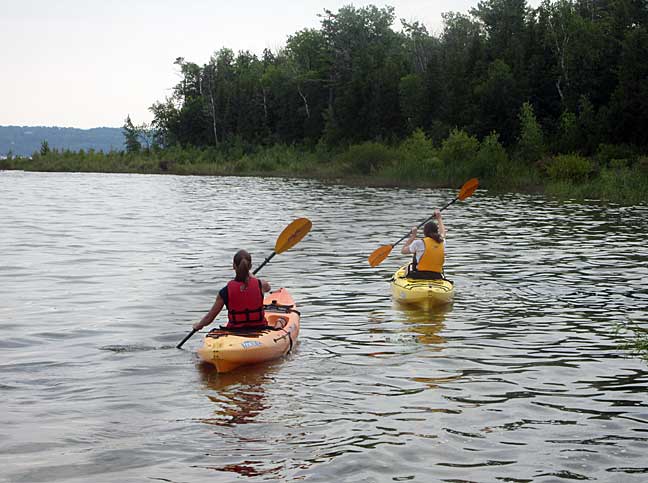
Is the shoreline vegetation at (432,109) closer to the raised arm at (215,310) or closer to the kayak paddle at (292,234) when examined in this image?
the kayak paddle at (292,234)

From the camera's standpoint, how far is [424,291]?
41.8ft

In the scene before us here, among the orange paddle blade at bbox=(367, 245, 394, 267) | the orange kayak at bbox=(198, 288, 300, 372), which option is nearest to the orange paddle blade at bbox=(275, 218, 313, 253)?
the orange kayak at bbox=(198, 288, 300, 372)

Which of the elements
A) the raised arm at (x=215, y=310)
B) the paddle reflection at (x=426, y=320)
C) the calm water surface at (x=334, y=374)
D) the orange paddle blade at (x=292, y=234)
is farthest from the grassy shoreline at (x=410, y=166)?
the raised arm at (x=215, y=310)

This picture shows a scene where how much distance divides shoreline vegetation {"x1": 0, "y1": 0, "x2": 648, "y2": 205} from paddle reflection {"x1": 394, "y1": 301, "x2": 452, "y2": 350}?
76.7ft

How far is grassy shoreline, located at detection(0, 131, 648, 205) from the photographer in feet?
124

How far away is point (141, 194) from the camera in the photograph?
4203 cm

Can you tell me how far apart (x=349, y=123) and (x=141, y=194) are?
102 feet

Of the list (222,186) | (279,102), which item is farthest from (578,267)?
(279,102)

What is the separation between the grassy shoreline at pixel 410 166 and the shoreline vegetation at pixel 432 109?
0.10m

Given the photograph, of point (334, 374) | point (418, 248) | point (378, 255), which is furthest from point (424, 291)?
point (334, 374)

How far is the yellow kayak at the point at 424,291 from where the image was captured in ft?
41.9

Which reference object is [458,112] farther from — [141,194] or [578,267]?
[578,267]

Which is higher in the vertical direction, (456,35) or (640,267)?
(456,35)

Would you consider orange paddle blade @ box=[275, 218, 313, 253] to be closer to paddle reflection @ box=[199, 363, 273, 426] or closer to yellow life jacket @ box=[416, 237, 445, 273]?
yellow life jacket @ box=[416, 237, 445, 273]
